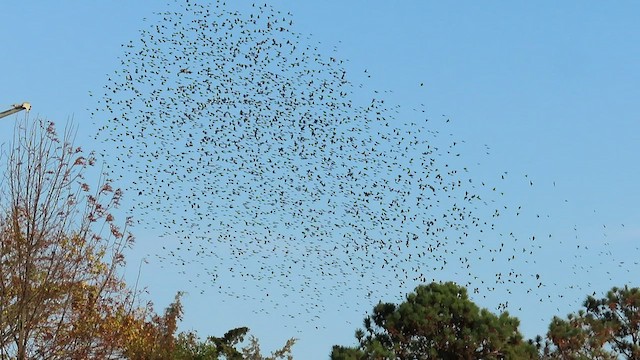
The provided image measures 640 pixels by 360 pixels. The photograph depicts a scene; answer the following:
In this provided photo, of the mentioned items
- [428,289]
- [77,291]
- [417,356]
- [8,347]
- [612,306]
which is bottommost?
[8,347]

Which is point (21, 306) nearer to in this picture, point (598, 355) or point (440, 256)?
point (440, 256)

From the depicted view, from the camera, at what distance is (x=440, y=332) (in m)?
37.7

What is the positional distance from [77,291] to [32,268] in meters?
2.26

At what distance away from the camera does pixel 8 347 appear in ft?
83.3

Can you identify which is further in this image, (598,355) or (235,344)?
(235,344)

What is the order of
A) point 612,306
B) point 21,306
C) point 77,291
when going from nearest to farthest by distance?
point 21,306
point 77,291
point 612,306

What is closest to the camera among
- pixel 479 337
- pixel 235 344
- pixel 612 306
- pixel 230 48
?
pixel 230 48

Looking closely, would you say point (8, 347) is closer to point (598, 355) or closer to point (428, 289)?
point (428, 289)

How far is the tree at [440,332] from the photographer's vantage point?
37.2 meters

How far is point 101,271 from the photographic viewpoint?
27375 mm

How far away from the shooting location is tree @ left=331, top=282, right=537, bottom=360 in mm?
37156

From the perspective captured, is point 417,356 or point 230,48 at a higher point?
point 230,48

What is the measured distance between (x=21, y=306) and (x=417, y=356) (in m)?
17.0

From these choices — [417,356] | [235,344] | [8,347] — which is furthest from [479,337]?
[235,344]
